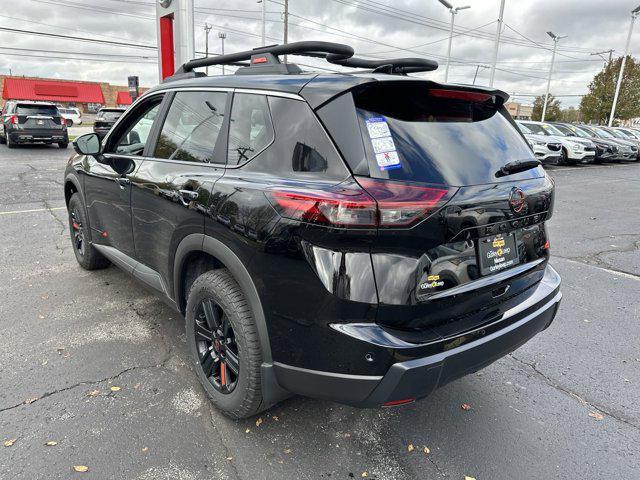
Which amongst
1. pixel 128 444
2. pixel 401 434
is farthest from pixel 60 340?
pixel 401 434

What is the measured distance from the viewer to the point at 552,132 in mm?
18453

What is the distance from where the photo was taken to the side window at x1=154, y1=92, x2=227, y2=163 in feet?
8.71

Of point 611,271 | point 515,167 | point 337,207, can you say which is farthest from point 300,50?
point 611,271

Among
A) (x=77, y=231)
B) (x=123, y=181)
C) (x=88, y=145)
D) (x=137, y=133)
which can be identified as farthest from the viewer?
(x=77, y=231)

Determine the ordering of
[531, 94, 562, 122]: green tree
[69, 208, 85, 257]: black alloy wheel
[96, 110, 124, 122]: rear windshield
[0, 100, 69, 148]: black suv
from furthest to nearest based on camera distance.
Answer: [531, 94, 562, 122]: green tree, [96, 110, 124, 122]: rear windshield, [0, 100, 69, 148]: black suv, [69, 208, 85, 257]: black alloy wheel

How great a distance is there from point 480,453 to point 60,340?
2.97 meters

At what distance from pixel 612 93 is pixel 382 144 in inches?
1983

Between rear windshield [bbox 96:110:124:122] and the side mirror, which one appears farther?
rear windshield [bbox 96:110:124:122]

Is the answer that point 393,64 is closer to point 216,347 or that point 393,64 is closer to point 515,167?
point 515,167

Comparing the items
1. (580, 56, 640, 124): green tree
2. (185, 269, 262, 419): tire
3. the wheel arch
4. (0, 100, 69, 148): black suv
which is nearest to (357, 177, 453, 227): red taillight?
the wheel arch

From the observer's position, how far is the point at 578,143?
17.5 meters

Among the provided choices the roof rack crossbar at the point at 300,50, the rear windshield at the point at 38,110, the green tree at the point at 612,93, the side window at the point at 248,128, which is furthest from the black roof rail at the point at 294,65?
the green tree at the point at 612,93

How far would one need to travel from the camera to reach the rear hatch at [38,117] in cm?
1728

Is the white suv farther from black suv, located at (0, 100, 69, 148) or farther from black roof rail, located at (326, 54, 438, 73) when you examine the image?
black suv, located at (0, 100, 69, 148)
